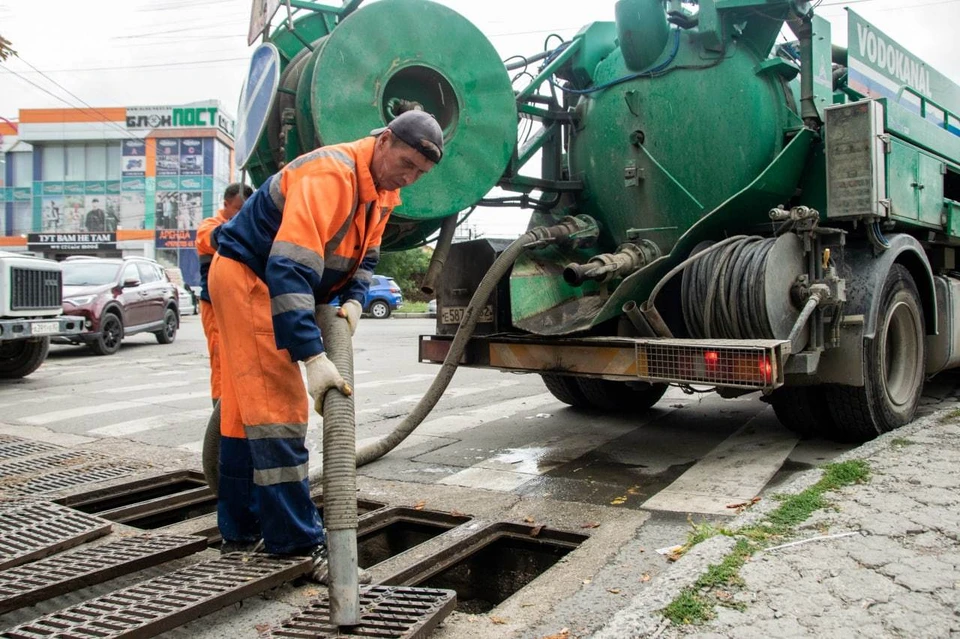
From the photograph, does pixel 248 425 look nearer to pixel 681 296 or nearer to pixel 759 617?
pixel 759 617

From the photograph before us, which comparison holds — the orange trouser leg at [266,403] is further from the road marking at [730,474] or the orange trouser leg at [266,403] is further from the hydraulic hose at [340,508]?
the road marking at [730,474]

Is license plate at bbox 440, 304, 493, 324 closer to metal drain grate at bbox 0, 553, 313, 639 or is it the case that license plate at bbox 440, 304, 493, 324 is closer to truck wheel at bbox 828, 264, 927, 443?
truck wheel at bbox 828, 264, 927, 443

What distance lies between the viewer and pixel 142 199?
4438 centimetres

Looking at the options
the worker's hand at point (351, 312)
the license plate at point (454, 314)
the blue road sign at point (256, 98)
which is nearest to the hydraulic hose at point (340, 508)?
the worker's hand at point (351, 312)

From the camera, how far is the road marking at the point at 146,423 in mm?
5820

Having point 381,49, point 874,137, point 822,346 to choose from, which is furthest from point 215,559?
point 874,137

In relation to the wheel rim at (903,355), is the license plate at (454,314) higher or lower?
higher

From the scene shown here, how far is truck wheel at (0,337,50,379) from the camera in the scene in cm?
905

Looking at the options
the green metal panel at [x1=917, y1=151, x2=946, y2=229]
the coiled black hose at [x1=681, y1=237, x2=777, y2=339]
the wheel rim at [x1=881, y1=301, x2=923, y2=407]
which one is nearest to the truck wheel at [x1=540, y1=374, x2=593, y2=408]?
the coiled black hose at [x1=681, y1=237, x2=777, y2=339]

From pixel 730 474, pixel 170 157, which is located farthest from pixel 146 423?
pixel 170 157

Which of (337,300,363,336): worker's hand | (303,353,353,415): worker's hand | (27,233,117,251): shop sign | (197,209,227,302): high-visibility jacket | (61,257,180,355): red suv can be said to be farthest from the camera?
(27,233,117,251): shop sign

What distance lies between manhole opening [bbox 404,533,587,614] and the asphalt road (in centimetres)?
11

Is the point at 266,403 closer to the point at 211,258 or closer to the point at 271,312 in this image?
the point at 271,312

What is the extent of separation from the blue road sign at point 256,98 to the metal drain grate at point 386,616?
A: 2.41 m
